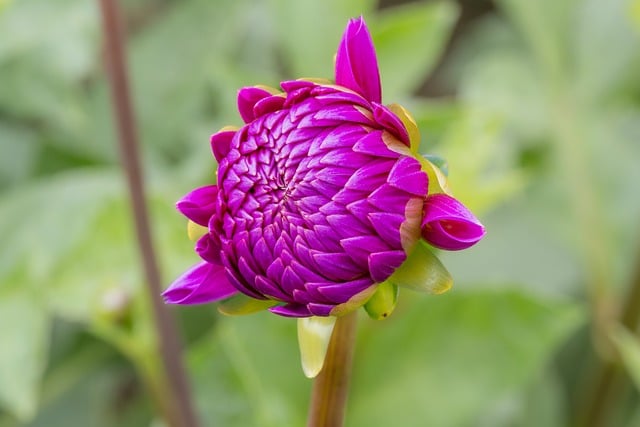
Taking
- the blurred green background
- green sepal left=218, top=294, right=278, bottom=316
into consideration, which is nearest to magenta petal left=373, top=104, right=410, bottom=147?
green sepal left=218, top=294, right=278, bottom=316

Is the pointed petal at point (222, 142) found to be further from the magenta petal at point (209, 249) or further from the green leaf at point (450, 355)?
the green leaf at point (450, 355)

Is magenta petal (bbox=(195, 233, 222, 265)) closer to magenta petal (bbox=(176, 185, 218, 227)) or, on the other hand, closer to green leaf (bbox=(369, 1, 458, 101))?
magenta petal (bbox=(176, 185, 218, 227))

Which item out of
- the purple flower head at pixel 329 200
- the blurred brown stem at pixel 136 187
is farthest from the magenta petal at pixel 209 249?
the blurred brown stem at pixel 136 187

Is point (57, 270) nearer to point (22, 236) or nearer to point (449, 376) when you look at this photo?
point (22, 236)

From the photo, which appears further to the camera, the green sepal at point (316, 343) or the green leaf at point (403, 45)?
the green leaf at point (403, 45)

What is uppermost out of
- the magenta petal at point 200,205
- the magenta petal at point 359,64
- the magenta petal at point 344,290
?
the magenta petal at point 359,64

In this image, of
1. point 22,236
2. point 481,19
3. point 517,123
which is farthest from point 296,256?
point 481,19

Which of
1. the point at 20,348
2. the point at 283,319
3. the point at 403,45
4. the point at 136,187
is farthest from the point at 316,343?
the point at 403,45
